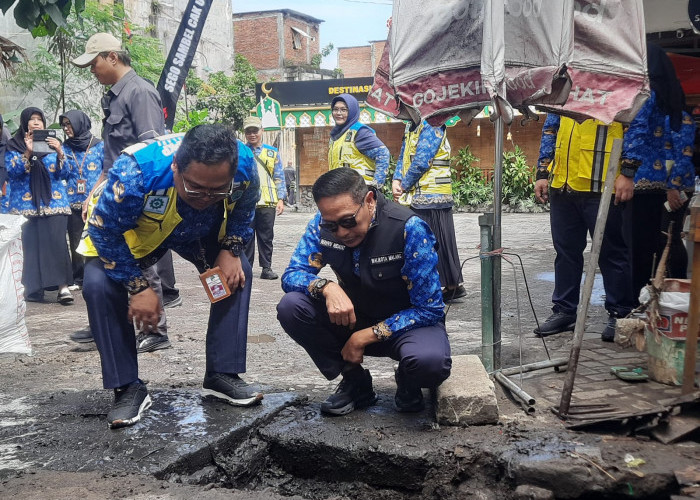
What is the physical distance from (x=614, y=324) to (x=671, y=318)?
108 centimetres

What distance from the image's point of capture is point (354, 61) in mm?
48781

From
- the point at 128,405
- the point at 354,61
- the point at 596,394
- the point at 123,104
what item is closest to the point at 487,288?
the point at 596,394

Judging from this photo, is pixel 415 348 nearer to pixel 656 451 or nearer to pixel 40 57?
pixel 656 451

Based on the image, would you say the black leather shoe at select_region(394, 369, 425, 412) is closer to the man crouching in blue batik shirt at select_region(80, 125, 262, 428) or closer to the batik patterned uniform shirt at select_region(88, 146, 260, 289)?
the man crouching in blue batik shirt at select_region(80, 125, 262, 428)

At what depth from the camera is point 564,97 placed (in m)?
3.53

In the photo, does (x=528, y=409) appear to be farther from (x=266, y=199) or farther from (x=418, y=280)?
(x=266, y=199)

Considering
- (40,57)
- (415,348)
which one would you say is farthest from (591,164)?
(40,57)

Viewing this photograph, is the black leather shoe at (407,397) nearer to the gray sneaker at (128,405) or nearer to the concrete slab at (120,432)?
the concrete slab at (120,432)

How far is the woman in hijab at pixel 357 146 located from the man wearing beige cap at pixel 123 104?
2.16 meters

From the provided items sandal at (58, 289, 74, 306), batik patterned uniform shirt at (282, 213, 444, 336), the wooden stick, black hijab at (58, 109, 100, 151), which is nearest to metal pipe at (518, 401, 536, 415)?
batik patterned uniform shirt at (282, 213, 444, 336)

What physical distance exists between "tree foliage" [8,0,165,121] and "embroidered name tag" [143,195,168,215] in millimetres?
7943

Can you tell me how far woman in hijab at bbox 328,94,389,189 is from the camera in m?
6.65

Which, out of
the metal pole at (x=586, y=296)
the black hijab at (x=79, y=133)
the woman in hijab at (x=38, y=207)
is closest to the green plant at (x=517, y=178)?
the black hijab at (x=79, y=133)

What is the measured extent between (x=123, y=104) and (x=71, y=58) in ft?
24.5
